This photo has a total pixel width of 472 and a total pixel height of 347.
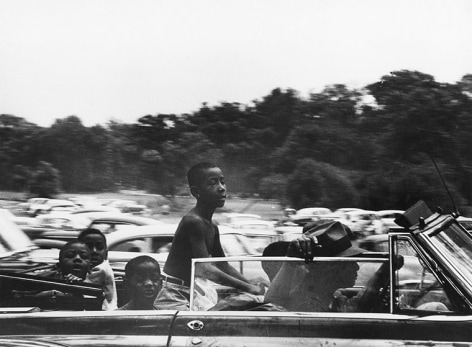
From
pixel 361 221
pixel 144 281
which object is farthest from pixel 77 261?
pixel 361 221

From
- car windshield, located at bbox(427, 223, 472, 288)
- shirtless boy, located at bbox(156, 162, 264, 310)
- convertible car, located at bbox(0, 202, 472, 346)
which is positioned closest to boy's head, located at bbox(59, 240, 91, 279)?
convertible car, located at bbox(0, 202, 472, 346)

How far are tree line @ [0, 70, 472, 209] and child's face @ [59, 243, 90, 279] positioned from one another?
1.02ft

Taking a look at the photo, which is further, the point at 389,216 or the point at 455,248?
the point at 389,216

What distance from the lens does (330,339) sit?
2.75 meters

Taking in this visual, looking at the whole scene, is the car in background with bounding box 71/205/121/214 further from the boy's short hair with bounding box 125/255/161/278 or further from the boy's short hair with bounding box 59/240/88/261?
the boy's short hair with bounding box 125/255/161/278

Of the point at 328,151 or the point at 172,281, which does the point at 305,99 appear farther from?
the point at 172,281

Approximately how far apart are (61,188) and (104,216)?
273 millimetres

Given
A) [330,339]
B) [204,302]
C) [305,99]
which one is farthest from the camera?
[305,99]

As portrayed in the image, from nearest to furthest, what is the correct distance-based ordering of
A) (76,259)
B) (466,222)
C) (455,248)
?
(455,248) < (76,259) < (466,222)

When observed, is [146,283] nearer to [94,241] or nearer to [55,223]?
[94,241]

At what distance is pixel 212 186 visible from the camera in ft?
10.4

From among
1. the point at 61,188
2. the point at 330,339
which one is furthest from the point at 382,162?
the point at 61,188

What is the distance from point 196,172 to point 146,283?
0.63m

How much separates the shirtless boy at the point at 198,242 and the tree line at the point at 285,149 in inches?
2.7
